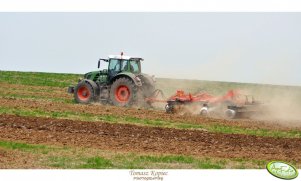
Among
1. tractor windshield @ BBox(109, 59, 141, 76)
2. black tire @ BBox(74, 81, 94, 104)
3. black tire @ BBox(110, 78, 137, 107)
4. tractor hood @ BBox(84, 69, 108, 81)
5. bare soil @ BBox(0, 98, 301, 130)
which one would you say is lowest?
bare soil @ BBox(0, 98, 301, 130)

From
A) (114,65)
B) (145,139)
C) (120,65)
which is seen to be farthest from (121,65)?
(145,139)

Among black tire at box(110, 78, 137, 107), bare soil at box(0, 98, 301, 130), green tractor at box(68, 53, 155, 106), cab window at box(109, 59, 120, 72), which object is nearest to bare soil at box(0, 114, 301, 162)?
bare soil at box(0, 98, 301, 130)

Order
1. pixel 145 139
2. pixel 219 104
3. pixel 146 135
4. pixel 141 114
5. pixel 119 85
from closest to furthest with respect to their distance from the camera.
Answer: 1. pixel 145 139
2. pixel 146 135
3. pixel 141 114
4. pixel 219 104
5. pixel 119 85

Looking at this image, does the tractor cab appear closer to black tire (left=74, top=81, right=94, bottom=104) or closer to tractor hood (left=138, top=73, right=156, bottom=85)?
tractor hood (left=138, top=73, right=156, bottom=85)

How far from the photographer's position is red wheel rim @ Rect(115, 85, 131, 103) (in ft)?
72.3

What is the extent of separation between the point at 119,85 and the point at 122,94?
0.40 m

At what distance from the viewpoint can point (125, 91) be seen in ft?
72.5

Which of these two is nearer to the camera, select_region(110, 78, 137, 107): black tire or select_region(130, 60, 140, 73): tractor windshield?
select_region(110, 78, 137, 107): black tire

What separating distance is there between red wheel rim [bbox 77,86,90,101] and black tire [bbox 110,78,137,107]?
119 cm

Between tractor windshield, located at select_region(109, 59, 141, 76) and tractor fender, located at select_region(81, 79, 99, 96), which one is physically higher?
tractor windshield, located at select_region(109, 59, 141, 76)
